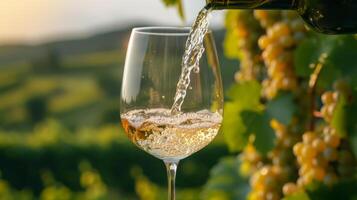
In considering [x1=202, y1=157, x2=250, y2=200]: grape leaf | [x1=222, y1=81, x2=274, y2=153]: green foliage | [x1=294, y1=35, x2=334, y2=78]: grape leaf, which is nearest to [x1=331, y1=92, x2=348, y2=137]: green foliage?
[x1=294, y1=35, x2=334, y2=78]: grape leaf

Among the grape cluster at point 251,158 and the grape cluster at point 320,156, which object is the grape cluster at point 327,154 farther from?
the grape cluster at point 251,158

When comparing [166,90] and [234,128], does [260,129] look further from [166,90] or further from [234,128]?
[166,90]

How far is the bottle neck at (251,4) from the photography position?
1.53 meters

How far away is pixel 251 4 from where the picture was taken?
5.04 ft

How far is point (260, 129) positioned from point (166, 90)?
456 millimetres

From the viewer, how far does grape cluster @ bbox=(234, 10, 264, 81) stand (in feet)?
7.59

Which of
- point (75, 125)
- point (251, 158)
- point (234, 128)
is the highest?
point (234, 128)

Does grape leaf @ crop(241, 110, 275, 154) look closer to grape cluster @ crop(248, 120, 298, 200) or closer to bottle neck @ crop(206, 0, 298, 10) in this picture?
grape cluster @ crop(248, 120, 298, 200)

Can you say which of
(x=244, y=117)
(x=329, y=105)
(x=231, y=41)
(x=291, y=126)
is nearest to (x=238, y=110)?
(x=244, y=117)

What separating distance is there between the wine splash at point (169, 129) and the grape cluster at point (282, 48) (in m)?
0.43

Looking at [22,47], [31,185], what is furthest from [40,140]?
[22,47]

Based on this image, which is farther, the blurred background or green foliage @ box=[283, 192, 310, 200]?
the blurred background

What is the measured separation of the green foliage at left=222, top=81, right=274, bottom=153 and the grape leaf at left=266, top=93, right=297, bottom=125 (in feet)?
0.07

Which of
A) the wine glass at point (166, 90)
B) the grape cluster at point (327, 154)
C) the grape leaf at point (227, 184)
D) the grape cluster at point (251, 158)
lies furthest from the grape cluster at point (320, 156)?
the grape leaf at point (227, 184)
